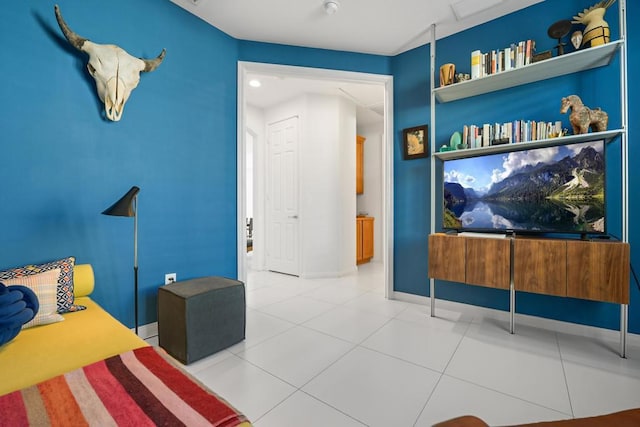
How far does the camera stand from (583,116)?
208cm

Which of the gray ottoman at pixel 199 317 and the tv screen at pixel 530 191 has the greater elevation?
the tv screen at pixel 530 191

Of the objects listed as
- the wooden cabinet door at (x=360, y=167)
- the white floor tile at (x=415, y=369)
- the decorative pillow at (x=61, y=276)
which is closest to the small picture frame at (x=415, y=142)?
the white floor tile at (x=415, y=369)

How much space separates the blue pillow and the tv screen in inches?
121

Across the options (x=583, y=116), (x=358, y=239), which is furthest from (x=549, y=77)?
(x=358, y=239)

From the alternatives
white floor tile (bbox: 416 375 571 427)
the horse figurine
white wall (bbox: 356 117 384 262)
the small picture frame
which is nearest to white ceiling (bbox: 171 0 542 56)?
the small picture frame

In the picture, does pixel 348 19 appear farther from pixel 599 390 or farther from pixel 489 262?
pixel 599 390

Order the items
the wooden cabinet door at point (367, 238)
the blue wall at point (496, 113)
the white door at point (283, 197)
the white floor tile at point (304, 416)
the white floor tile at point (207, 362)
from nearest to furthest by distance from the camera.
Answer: the white floor tile at point (304, 416) → the white floor tile at point (207, 362) → the blue wall at point (496, 113) → the white door at point (283, 197) → the wooden cabinet door at point (367, 238)

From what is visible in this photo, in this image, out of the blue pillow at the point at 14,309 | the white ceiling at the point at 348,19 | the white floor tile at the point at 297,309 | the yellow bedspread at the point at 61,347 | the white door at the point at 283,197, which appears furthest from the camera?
the white door at the point at 283,197

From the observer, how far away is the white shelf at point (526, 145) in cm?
204

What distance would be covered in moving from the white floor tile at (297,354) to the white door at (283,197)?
209 cm

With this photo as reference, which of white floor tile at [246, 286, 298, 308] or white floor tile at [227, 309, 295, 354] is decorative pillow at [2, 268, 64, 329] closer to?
white floor tile at [227, 309, 295, 354]

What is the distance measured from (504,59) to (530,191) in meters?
1.15

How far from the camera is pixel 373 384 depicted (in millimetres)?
1680

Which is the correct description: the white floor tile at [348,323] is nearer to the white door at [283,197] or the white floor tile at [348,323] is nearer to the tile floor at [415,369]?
the tile floor at [415,369]
